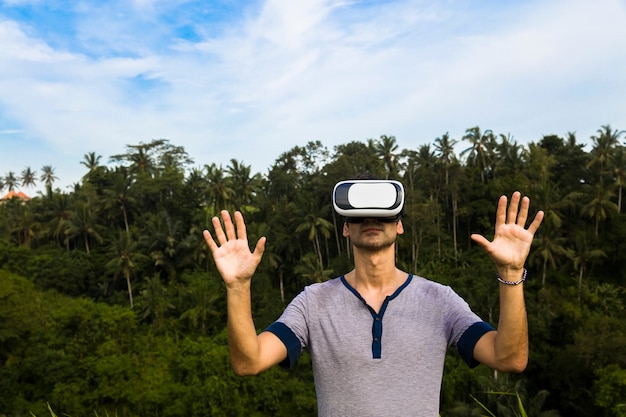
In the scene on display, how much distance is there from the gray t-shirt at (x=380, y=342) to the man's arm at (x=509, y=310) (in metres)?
0.07

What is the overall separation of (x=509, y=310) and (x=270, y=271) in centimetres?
3557

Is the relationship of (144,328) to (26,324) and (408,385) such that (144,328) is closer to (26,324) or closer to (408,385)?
(26,324)

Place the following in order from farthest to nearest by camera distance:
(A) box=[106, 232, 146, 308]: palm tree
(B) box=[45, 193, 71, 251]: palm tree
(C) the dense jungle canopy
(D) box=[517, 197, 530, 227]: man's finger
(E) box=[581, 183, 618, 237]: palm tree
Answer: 1. (B) box=[45, 193, 71, 251]: palm tree
2. (A) box=[106, 232, 146, 308]: palm tree
3. (E) box=[581, 183, 618, 237]: palm tree
4. (C) the dense jungle canopy
5. (D) box=[517, 197, 530, 227]: man's finger

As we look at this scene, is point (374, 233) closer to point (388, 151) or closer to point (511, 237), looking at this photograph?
point (511, 237)

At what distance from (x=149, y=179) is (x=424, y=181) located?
86.4ft

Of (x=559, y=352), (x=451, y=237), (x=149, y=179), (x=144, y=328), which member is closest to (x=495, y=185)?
(x=451, y=237)

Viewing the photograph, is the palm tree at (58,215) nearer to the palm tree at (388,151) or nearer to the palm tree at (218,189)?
the palm tree at (218,189)

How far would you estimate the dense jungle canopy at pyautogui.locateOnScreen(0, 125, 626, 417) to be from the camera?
24.0m

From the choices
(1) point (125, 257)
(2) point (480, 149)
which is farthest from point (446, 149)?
(1) point (125, 257)

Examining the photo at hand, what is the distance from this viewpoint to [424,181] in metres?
37.8

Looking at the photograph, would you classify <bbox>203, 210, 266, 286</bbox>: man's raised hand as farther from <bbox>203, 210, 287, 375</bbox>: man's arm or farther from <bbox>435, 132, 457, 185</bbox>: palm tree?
<bbox>435, 132, 457, 185</bbox>: palm tree

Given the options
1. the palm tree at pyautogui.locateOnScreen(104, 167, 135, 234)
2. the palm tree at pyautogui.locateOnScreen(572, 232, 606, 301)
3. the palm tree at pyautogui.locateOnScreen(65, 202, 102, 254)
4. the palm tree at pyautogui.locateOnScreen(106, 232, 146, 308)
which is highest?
the palm tree at pyautogui.locateOnScreen(104, 167, 135, 234)

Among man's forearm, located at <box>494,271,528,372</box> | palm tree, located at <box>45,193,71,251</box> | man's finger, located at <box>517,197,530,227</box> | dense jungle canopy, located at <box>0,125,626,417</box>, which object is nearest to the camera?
man's forearm, located at <box>494,271,528,372</box>

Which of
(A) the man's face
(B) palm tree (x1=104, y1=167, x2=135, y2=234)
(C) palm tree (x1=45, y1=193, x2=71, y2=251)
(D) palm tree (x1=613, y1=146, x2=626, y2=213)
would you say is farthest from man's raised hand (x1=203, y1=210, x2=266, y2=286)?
(C) palm tree (x1=45, y1=193, x2=71, y2=251)
